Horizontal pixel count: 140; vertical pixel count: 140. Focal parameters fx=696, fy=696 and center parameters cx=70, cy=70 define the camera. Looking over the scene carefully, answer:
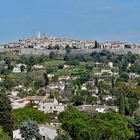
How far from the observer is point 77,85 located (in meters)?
115

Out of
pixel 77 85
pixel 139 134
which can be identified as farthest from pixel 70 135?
pixel 77 85

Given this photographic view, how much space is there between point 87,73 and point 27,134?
280 feet

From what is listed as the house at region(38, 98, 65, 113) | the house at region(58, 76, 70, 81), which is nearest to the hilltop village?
the house at region(38, 98, 65, 113)

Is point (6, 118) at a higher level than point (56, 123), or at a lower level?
higher

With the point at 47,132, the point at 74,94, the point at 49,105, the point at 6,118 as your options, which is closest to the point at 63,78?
the point at 74,94

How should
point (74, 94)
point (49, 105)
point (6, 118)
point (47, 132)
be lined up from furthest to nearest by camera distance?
point (74, 94) < point (49, 105) < point (47, 132) < point (6, 118)

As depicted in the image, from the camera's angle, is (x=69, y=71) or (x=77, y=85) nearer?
(x=77, y=85)

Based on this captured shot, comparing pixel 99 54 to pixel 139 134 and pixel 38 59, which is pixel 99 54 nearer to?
pixel 38 59

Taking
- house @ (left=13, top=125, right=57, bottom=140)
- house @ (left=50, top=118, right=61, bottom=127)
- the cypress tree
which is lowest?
house @ (left=50, top=118, right=61, bottom=127)

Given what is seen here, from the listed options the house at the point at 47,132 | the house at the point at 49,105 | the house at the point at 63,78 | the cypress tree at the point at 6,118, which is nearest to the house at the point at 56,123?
the house at the point at 47,132

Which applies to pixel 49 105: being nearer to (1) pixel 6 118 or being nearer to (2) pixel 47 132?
(2) pixel 47 132

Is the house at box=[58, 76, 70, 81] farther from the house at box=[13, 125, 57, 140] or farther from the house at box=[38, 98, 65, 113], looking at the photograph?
the house at box=[13, 125, 57, 140]

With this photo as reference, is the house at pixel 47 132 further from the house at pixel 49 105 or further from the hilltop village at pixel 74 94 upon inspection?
the house at pixel 49 105

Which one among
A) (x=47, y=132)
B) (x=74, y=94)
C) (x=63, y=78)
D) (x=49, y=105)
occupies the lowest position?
(x=63, y=78)
